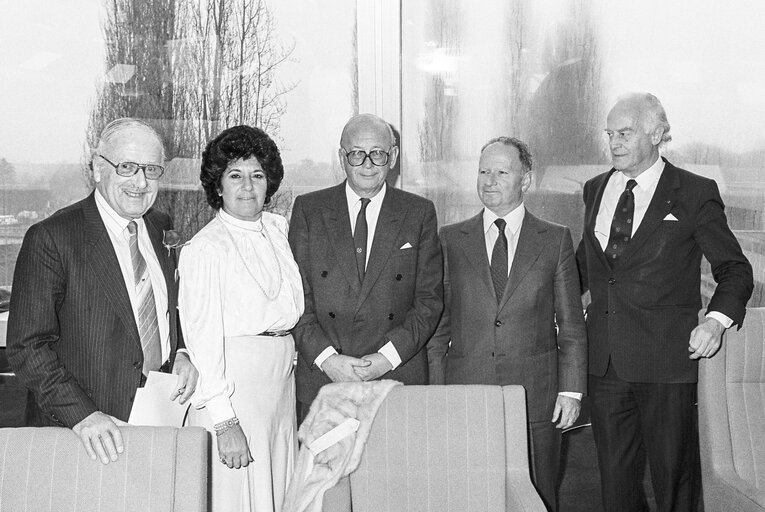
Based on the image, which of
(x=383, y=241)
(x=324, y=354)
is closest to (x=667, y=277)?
(x=383, y=241)

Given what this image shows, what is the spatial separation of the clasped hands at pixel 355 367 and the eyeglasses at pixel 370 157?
26.9 inches

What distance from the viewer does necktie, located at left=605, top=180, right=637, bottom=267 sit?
3.08 metres

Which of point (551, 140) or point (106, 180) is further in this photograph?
point (551, 140)

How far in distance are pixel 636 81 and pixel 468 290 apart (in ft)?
7.78

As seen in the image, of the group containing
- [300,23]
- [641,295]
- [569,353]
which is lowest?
[569,353]

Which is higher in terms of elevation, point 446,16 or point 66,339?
point 446,16

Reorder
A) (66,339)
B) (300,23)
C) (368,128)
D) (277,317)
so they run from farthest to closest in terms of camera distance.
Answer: (300,23), (368,128), (277,317), (66,339)

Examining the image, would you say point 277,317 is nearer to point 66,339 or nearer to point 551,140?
point 66,339

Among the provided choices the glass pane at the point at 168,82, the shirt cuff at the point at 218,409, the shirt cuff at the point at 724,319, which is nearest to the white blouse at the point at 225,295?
the shirt cuff at the point at 218,409

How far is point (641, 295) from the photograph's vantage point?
304cm

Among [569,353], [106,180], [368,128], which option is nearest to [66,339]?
[106,180]

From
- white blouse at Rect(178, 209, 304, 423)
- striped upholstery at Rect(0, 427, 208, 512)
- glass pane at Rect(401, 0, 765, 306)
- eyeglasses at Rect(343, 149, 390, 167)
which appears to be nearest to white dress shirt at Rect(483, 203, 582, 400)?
eyeglasses at Rect(343, 149, 390, 167)

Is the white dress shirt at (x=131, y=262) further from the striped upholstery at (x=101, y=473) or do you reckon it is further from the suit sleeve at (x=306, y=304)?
the suit sleeve at (x=306, y=304)

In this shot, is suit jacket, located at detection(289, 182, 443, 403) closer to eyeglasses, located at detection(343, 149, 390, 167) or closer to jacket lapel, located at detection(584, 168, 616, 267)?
eyeglasses, located at detection(343, 149, 390, 167)
